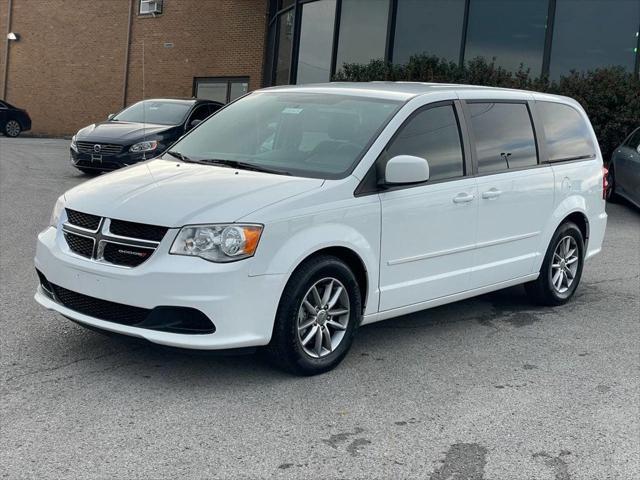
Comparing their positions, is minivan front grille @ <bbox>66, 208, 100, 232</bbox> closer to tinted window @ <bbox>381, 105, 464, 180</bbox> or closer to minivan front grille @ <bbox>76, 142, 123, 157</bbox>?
tinted window @ <bbox>381, 105, 464, 180</bbox>

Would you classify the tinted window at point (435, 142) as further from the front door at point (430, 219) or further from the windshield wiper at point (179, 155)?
the windshield wiper at point (179, 155)

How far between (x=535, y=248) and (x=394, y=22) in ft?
41.7

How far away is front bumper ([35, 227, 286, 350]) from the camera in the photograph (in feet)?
14.4

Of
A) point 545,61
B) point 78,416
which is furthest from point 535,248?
point 545,61

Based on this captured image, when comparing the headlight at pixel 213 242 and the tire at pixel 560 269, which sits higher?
the headlight at pixel 213 242

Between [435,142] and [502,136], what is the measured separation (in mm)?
873

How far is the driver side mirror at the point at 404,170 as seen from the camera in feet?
16.8

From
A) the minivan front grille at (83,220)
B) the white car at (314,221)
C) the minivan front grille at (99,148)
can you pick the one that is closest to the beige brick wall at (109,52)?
the minivan front grille at (99,148)

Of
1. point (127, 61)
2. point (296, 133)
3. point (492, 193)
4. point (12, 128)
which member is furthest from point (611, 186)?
point (12, 128)

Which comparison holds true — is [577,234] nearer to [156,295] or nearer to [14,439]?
[156,295]

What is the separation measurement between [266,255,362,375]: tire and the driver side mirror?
0.63 meters

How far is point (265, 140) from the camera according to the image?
567 cm

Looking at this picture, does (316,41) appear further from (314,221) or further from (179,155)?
(314,221)

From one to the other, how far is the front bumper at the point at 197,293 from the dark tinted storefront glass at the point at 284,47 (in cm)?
1757
